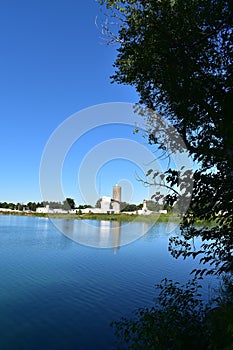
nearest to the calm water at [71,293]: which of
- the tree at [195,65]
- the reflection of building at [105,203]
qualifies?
the reflection of building at [105,203]

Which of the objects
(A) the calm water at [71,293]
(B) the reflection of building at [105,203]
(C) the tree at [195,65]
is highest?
(C) the tree at [195,65]

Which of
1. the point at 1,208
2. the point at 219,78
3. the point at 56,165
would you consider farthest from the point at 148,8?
the point at 1,208

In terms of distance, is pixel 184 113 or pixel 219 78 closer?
pixel 184 113

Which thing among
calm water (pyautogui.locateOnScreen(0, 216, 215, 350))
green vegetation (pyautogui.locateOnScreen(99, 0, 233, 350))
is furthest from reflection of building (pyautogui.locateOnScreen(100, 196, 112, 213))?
green vegetation (pyautogui.locateOnScreen(99, 0, 233, 350))

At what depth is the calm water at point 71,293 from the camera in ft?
30.5

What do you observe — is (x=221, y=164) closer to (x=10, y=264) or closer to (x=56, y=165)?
Result: (x=56, y=165)

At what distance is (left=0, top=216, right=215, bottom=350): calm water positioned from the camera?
30.5 feet

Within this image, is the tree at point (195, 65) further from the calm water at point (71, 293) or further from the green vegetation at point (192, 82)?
the calm water at point (71, 293)

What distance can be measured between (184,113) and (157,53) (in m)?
1.16

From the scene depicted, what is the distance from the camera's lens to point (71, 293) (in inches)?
531

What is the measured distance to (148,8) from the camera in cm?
534

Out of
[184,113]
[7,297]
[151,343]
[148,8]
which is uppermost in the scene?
[148,8]

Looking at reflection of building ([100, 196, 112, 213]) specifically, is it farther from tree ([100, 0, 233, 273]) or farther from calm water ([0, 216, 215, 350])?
tree ([100, 0, 233, 273])

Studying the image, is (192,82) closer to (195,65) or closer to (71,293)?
(195,65)
